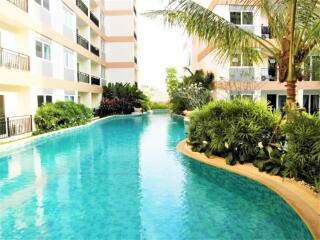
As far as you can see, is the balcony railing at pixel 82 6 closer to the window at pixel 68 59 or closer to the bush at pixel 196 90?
the window at pixel 68 59

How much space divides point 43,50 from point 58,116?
14.6 ft

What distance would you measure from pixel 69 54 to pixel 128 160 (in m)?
17.3

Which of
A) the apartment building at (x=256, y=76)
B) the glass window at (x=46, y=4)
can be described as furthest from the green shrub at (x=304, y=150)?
the glass window at (x=46, y=4)

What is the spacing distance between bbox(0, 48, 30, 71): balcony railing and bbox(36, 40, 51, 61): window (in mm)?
1920

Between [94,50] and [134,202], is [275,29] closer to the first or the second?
[134,202]

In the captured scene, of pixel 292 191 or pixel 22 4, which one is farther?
pixel 22 4

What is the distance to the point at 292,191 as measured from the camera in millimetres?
7352

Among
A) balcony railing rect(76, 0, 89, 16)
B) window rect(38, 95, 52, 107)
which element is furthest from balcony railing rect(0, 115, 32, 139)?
balcony railing rect(76, 0, 89, 16)

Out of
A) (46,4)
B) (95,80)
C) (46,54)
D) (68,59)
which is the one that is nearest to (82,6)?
(68,59)

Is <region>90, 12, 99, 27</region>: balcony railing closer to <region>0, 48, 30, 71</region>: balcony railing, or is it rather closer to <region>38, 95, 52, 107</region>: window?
<region>38, 95, 52, 107</region>: window

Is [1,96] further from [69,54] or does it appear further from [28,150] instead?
[69,54]

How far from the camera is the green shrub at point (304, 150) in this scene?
25.1ft

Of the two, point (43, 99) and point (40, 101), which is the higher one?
point (43, 99)

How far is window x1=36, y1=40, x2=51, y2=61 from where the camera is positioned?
2109cm
